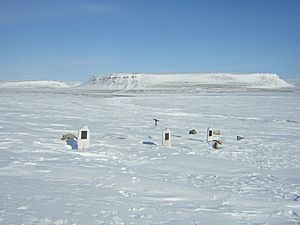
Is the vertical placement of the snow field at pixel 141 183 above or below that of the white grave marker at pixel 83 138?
below

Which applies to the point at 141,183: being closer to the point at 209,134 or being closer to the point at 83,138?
the point at 83,138

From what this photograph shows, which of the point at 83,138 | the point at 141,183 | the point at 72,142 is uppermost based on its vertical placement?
the point at 83,138

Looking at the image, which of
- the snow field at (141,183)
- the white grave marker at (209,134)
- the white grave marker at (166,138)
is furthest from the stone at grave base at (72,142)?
the white grave marker at (209,134)

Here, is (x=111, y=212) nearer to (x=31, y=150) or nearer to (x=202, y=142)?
(x=31, y=150)

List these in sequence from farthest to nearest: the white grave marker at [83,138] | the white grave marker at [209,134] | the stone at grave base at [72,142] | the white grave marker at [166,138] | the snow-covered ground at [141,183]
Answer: the white grave marker at [209,134] < the white grave marker at [166,138] < the stone at grave base at [72,142] < the white grave marker at [83,138] < the snow-covered ground at [141,183]

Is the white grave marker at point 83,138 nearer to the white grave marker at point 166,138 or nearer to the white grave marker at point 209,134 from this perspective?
the white grave marker at point 166,138

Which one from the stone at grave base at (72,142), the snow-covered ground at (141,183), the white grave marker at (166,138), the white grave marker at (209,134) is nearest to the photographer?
the snow-covered ground at (141,183)

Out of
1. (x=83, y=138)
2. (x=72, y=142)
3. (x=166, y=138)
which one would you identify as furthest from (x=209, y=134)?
(x=83, y=138)

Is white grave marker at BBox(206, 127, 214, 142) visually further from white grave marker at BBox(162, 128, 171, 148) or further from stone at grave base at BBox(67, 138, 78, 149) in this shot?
stone at grave base at BBox(67, 138, 78, 149)

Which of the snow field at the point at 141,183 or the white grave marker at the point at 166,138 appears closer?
the snow field at the point at 141,183

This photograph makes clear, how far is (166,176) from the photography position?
8523mm

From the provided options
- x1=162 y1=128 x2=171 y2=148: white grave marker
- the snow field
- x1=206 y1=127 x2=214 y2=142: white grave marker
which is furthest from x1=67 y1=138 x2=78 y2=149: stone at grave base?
x1=206 y1=127 x2=214 y2=142: white grave marker

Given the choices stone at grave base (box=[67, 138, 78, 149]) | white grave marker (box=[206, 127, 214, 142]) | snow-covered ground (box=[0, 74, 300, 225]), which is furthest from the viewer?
white grave marker (box=[206, 127, 214, 142])

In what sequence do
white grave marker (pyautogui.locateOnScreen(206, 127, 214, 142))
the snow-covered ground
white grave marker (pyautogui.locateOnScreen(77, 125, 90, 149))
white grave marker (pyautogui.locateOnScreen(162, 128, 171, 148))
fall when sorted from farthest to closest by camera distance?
white grave marker (pyautogui.locateOnScreen(206, 127, 214, 142)), white grave marker (pyautogui.locateOnScreen(162, 128, 171, 148)), white grave marker (pyautogui.locateOnScreen(77, 125, 90, 149)), the snow-covered ground
